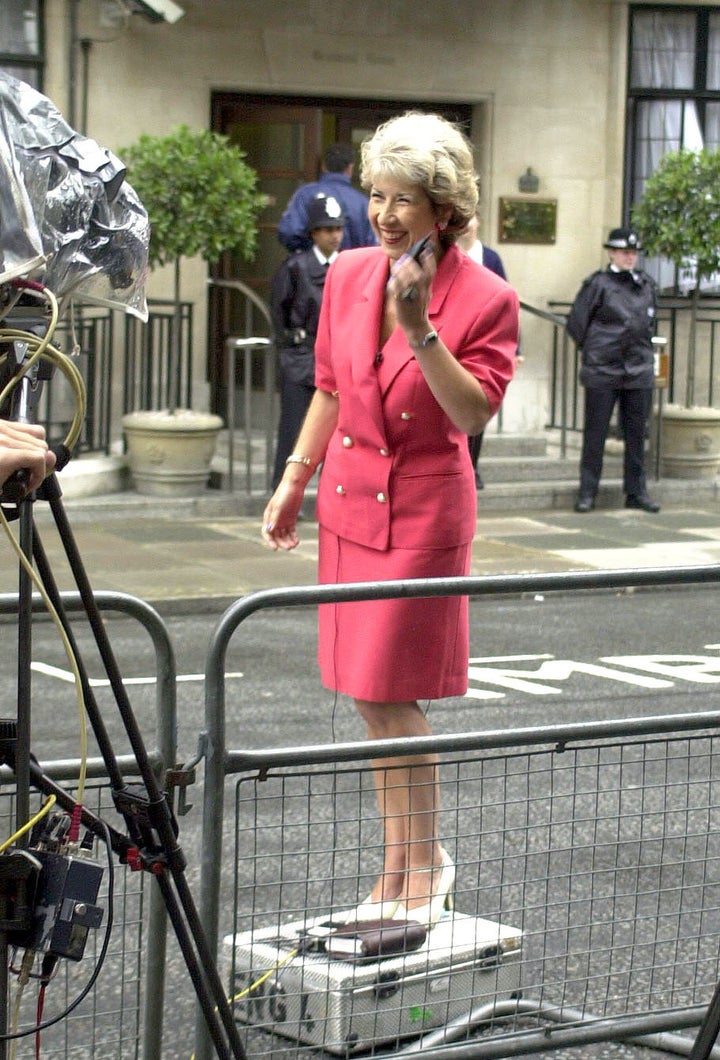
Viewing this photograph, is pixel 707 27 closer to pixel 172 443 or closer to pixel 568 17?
pixel 568 17

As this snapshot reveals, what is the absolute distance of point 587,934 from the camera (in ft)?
13.8

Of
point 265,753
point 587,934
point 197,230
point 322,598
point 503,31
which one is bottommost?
point 587,934

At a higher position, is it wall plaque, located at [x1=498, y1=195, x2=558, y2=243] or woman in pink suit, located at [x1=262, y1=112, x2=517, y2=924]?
wall plaque, located at [x1=498, y1=195, x2=558, y2=243]

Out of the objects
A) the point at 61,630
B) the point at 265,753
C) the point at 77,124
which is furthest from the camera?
the point at 77,124

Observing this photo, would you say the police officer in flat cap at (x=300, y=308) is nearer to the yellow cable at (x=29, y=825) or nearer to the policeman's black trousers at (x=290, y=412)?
the policeman's black trousers at (x=290, y=412)

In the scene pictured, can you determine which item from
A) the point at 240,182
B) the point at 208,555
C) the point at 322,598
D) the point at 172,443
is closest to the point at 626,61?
the point at 240,182

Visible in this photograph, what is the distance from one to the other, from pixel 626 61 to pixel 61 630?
14495mm

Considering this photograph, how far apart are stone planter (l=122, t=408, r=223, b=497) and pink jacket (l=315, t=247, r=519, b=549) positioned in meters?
9.08

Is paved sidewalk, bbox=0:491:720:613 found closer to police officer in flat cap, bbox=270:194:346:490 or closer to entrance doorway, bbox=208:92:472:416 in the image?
police officer in flat cap, bbox=270:194:346:490

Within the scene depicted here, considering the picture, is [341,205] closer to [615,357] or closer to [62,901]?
[615,357]

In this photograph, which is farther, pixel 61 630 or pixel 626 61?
pixel 626 61

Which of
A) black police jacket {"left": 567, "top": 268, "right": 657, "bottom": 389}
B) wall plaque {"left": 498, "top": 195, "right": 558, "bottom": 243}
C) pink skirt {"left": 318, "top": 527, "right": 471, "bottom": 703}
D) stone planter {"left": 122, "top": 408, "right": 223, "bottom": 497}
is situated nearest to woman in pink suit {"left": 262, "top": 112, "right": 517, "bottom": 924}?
pink skirt {"left": 318, "top": 527, "right": 471, "bottom": 703}

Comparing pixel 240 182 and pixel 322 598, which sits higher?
pixel 240 182

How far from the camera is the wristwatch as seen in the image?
4070 millimetres
